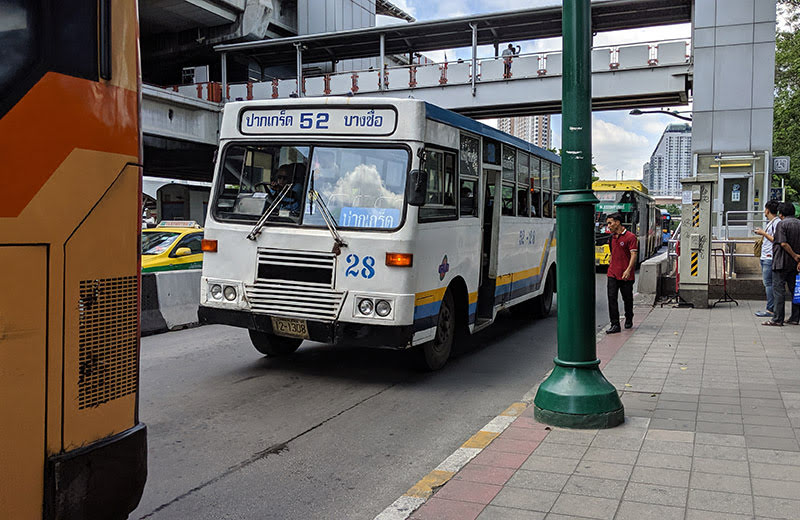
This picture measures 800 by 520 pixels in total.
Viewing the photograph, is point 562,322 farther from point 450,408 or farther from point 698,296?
point 698,296

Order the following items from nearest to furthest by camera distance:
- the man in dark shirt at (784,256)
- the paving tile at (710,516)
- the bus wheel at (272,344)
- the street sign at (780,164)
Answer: the paving tile at (710,516), the bus wheel at (272,344), the man in dark shirt at (784,256), the street sign at (780,164)

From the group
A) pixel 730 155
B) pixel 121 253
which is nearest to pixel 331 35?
pixel 730 155

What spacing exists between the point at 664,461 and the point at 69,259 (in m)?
4.00

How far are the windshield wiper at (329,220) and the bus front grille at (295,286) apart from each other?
110 millimetres

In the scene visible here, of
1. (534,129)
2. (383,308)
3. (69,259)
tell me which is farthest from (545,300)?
(534,129)

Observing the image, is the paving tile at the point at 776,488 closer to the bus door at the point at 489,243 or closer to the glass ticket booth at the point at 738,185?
the bus door at the point at 489,243

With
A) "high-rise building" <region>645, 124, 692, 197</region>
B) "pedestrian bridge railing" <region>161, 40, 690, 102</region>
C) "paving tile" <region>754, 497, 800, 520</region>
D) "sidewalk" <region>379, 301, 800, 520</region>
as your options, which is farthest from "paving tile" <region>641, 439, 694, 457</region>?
"high-rise building" <region>645, 124, 692, 197</region>

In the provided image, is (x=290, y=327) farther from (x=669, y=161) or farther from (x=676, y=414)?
(x=669, y=161)

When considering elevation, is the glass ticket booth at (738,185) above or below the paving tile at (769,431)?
above

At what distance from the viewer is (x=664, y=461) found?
4.82 metres

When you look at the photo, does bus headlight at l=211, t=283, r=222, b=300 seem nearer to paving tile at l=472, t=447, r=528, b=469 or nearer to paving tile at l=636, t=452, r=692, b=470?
paving tile at l=472, t=447, r=528, b=469

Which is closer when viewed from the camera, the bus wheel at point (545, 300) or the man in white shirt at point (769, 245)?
the man in white shirt at point (769, 245)

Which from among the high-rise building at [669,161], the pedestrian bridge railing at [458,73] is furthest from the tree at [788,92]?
the high-rise building at [669,161]

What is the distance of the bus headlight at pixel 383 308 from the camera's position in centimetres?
690
